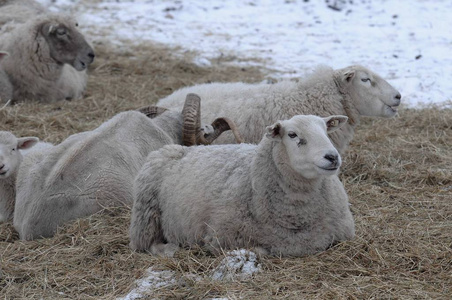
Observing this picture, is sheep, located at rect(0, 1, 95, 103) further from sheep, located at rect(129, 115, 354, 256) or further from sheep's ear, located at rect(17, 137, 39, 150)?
sheep, located at rect(129, 115, 354, 256)

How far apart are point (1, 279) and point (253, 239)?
1.85 meters

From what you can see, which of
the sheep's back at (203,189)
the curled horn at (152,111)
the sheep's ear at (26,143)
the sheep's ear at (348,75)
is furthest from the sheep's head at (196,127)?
the sheep's back at (203,189)

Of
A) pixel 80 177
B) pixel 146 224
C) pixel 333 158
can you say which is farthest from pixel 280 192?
pixel 80 177

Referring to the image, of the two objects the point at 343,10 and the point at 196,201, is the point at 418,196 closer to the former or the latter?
the point at 196,201

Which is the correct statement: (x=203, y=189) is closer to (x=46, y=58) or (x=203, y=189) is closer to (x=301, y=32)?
(x=46, y=58)

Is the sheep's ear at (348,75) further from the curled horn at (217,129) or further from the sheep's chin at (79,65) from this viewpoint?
the sheep's chin at (79,65)

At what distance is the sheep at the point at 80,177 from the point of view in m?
6.29

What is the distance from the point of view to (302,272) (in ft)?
16.3

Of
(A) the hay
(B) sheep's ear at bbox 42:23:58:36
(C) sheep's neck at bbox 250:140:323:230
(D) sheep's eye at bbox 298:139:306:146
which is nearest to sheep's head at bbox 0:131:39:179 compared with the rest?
(A) the hay

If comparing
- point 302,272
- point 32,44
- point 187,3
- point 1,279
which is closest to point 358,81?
point 302,272

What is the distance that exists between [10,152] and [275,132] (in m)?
2.99

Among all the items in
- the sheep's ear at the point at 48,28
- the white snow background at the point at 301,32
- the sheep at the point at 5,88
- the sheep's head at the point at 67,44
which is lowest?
the white snow background at the point at 301,32

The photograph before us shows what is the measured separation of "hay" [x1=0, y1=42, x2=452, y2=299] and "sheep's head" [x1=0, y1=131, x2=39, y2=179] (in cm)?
54

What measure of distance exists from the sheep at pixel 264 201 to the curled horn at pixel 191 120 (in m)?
1.94
